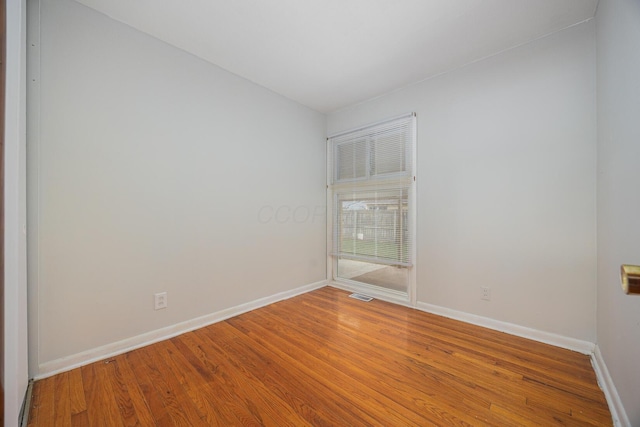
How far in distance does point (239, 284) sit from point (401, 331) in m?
1.69

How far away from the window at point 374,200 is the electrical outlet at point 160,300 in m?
2.13

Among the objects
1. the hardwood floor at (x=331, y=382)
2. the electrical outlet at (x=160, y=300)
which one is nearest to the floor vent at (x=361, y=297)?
the hardwood floor at (x=331, y=382)

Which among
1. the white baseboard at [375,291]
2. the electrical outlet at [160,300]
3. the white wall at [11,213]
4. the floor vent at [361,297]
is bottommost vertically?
the floor vent at [361,297]

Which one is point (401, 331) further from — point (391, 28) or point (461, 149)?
point (391, 28)

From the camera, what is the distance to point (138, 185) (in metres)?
1.93

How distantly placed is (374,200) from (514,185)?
1427 mm

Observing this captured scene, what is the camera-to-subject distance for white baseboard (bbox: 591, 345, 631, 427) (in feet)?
3.87

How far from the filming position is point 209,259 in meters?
2.36

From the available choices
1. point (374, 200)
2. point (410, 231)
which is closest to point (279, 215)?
point (374, 200)

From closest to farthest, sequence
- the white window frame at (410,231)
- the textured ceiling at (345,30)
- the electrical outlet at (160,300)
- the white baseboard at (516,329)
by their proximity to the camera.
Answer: the textured ceiling at (345,30) → the white baseboard at (516,329) → the electrical outlet at (160,300) → the white window frame at (410,231)

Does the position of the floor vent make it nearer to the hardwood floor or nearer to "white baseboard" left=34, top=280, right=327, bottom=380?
the hardwood floor

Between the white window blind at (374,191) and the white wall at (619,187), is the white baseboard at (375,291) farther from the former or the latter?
the white wall at (619,187)

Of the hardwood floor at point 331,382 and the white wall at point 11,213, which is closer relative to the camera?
the white wall at point 11,213

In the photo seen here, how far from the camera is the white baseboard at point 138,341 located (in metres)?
1.60
